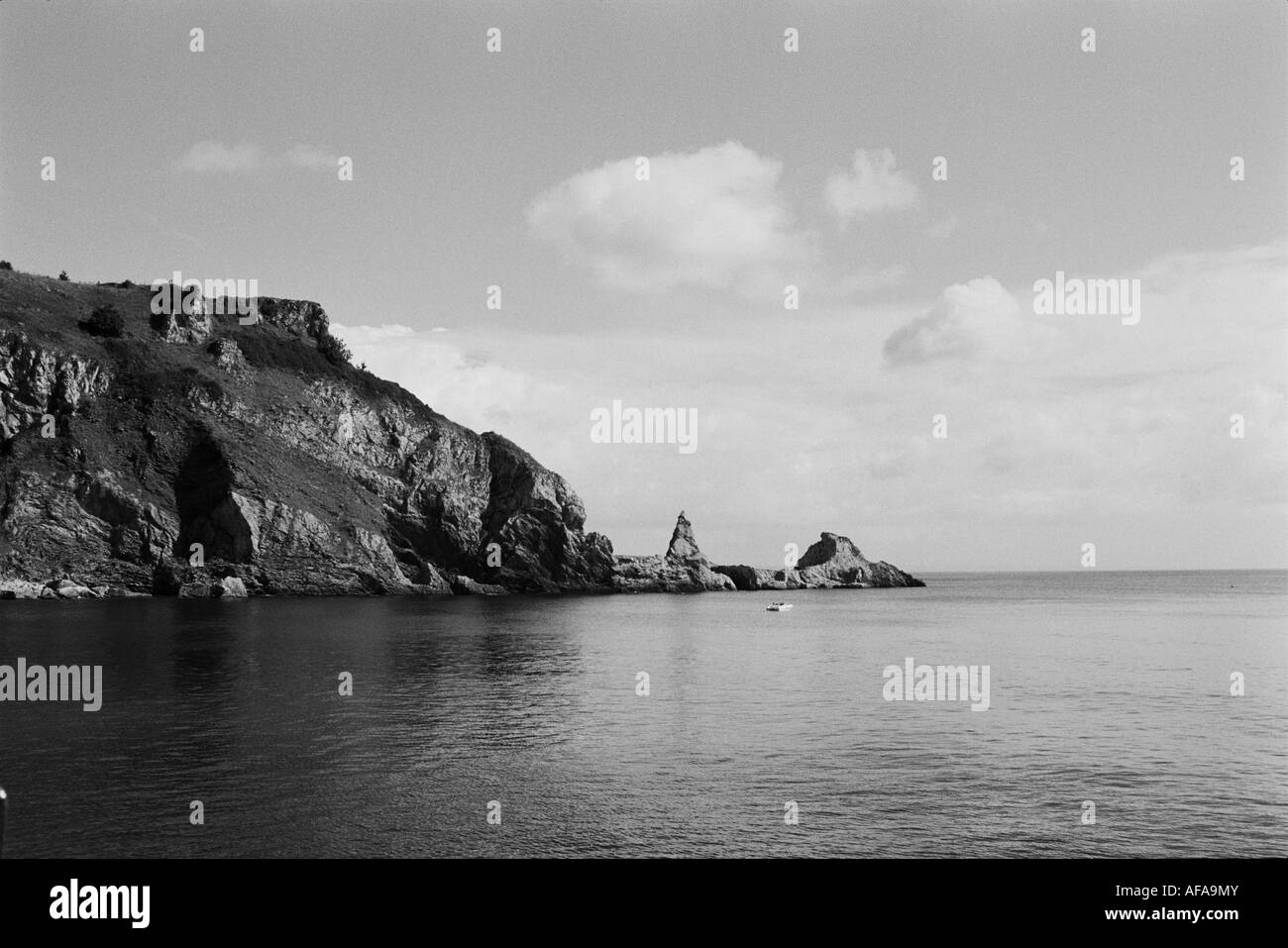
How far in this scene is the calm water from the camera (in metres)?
31.8

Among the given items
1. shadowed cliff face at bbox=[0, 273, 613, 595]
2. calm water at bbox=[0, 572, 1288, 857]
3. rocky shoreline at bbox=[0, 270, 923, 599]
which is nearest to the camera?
calm water at bbox=[0, 572, 1288, 857]

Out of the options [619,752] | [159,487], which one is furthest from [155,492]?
[619,752]

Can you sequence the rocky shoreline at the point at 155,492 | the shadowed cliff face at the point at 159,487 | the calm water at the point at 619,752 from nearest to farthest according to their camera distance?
the calm water at the point at 619,752, the rocky shoreline at the point at 155,492, the shadowed cliff face at the point at 159,487

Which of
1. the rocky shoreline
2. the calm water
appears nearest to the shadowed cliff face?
the rocky shoreline

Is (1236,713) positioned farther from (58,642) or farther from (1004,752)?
(58,642)

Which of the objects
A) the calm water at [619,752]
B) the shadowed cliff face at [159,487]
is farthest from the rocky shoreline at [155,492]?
the calm water at [619,752]

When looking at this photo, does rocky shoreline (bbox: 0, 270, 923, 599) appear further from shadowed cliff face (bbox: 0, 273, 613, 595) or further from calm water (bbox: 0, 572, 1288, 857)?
calm water (bbox: 0, 572, 1288, 857)

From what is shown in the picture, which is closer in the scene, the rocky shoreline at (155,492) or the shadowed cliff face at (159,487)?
the rocky shoreline at (155,492)

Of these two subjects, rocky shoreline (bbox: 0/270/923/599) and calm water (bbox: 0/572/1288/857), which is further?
rocky shoreline (bbox: 0/270/923/599)

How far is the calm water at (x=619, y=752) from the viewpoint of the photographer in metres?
31.8

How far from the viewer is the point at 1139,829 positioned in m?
33.6

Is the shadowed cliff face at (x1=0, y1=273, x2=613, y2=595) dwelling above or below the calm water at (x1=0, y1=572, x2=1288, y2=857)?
above

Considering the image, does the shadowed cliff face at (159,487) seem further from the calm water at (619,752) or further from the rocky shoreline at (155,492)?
the calm water at (619,752)

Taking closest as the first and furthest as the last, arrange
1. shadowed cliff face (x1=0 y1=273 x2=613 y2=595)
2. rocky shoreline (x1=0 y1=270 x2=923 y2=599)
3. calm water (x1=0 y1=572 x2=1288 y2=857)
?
1. calm water (x1=0 y1=572 x2=1288 y2=857)
2. rocky shoreline (x1=0 y1=270 x2=923 y2=599)
3. shadowed cliff face (x1=0 y1=273 x2=613 y2=595)
